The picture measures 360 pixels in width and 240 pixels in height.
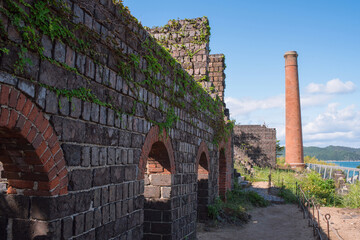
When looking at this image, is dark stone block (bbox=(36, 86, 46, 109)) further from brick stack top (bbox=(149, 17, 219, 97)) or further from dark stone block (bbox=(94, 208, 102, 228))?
brick stack top (bbox=(149, 17, 219, 97))

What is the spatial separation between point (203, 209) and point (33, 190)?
7.39 meters

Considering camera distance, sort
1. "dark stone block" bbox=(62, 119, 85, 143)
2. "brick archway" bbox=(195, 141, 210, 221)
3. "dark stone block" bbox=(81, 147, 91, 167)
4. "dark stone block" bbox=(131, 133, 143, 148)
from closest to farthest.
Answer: "dark stone block" bbox=(62, 119, 85, 143) < "dark stone block" bbox=(81, 147, 91, 167) < "dark stone block" bbox=(131, 133, 143, 148) < "brick archway" bbox=(195, 141, 210, 221)

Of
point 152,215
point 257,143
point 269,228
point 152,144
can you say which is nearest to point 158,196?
point 152,215

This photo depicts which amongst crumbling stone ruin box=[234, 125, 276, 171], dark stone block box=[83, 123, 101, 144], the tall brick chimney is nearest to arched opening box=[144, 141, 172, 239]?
dark stone block box=[83, 123, 101, 144]

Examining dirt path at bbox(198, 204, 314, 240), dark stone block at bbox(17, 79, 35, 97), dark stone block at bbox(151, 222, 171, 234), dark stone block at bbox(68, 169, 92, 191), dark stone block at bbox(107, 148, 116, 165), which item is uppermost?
dark stone block at bbox(17, 79, 35, 97)

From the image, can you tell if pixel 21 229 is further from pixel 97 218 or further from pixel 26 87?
pixel 26 87

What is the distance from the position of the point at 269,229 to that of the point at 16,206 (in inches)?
328

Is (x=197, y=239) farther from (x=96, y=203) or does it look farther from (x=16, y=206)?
(x=16, y=206)

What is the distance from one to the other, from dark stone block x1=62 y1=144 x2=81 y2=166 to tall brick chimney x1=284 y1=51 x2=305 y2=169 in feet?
85.2

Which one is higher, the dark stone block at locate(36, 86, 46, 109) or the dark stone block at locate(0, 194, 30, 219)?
the dark stone block at locate(36, 86, 46, 109)

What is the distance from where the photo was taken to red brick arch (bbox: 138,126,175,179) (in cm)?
496

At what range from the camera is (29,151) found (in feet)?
9.38

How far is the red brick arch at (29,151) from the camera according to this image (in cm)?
261

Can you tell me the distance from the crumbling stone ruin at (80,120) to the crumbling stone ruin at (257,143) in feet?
70.4
